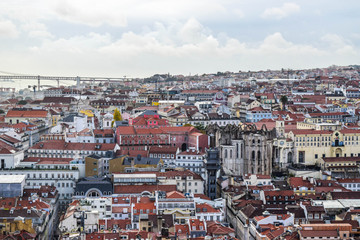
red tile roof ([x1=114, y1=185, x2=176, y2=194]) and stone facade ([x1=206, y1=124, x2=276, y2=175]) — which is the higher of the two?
stone facade ([x1=206, y1=124, x2=276, y2=175])

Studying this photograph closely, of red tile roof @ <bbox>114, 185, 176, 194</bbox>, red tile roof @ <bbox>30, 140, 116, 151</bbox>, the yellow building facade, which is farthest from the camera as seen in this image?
the yellow building facade

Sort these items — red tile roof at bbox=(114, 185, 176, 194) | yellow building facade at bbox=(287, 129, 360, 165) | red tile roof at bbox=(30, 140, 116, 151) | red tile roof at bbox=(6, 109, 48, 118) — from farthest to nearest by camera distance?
red tile roof at bbox=(6, 109, 48, 118), yellow building facade at bbox=(287, 129, 360, 165), red tile roof at bbox=(30, 140, 116, 151), red tile roof at bbox=(114, 185, 176, 194)

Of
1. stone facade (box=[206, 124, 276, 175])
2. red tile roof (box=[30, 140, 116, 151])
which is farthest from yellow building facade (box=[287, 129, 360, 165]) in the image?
red tile roof (box=[30, 140, 116, 151])

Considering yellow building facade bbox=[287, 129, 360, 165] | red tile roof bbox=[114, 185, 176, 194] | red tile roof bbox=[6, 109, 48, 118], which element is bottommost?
red tile roof bbox=[114, 185, 176, 194]

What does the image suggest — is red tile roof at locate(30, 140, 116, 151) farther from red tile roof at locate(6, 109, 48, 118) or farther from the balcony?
red tile roof at locate(6, 109, 48, 118)

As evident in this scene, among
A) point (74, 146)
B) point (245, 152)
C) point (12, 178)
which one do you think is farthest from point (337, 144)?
point (12, 178)

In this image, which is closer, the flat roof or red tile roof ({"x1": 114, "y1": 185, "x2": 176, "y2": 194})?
red tile roof ({"x1": 114, "y1": 185, "x2": 176, "y2": 194})

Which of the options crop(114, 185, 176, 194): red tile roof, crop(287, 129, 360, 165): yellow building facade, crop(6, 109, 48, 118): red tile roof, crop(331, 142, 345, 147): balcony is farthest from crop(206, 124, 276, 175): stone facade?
crop(6, 109, 48, 118): red tile roof

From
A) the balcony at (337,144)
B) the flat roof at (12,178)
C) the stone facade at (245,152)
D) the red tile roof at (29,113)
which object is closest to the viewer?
the flat roof at (12,178)

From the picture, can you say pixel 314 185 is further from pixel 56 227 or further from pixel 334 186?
pixel 56 227

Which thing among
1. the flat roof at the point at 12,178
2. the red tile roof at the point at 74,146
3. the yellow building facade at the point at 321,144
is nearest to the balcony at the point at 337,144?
the yellow building facade at the point at 321,144

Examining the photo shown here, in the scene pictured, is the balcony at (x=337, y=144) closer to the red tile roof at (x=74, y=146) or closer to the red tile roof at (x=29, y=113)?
the red tile roof at (x=74, y=146)
